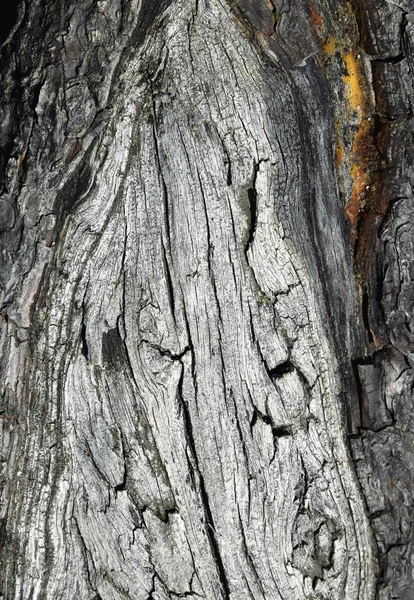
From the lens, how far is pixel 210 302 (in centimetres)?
178

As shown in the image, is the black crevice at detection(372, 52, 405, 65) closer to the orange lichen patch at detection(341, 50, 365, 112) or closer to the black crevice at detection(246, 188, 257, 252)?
Answer: the orange lichen patch at detection(341, 50, 365, 112)

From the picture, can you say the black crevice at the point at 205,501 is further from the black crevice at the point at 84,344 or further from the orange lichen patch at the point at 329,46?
the orange lichen patch at the point at 329,46

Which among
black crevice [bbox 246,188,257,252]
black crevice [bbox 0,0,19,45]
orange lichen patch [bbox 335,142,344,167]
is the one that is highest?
black crevice [bbox 0,0,19,45]

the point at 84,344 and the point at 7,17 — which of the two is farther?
the point at 7,17

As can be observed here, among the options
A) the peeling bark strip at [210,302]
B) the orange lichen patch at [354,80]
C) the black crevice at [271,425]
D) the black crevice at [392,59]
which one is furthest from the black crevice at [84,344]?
the black crevice at [392,59]

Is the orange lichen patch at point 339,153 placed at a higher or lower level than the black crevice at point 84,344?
higher

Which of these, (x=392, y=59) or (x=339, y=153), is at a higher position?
(x=392, y=59)

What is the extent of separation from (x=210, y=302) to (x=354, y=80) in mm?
669

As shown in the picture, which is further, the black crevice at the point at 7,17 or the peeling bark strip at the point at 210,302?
the black crevice at the point at 7,17

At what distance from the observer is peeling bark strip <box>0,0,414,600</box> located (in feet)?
5.67

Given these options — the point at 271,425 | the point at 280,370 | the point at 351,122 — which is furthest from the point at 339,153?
the point at 271,425

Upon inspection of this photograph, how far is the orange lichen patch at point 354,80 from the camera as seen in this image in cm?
180

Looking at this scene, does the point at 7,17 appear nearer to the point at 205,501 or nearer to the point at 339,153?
the point at 339,153

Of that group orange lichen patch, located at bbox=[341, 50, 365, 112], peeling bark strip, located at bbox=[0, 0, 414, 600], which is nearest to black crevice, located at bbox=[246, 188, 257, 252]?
peeling bark strip, located at bbox=[0, 0, 414, 600]
